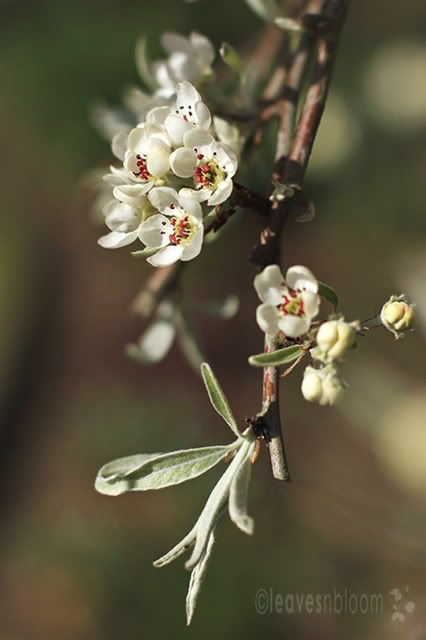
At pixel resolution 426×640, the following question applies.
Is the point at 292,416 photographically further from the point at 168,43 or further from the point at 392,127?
the point at 168,43

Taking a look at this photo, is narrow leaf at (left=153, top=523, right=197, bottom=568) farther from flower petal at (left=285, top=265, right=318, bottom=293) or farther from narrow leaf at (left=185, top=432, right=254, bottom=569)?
flower petal at (left=285, top=265, right=318, bottom=293)

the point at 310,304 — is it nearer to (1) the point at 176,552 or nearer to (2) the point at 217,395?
(2) the point at 217,395

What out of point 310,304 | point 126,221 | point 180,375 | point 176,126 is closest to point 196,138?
point 176,126

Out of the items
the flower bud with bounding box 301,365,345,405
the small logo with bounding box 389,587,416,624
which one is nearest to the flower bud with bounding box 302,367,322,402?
the flower bud with bounding box 301,365,345,405

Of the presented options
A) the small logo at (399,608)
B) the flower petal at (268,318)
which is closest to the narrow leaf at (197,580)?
the flower petal at (268,318)

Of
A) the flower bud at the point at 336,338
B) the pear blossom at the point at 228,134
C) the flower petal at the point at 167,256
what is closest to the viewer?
the flower bud at the point at 336,338

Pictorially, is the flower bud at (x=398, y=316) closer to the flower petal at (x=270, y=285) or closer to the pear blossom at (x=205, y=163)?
the flower petal at (x=270, y=285)
